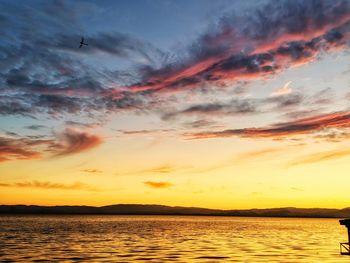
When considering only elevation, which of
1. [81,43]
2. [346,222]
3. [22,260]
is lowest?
[22,260]

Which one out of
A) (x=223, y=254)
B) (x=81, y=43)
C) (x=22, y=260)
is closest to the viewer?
(x=81, y=43)

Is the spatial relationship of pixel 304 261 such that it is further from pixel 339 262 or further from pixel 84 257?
pixel 84 257

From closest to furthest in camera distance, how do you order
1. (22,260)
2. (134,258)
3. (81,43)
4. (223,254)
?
(81,43) < (22,260) < (134,258) < (223,254)

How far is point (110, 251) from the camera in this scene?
57062 mm

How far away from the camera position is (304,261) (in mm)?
47656

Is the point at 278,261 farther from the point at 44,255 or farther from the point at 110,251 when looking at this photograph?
the point at 44,255

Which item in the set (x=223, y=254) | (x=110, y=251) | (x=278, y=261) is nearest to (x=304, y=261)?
(x=278, y=261)

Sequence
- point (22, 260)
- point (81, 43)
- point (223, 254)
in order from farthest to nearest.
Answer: point (223, 254)
point (22, 260)
point (81, 43)

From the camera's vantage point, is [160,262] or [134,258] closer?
[160,262]

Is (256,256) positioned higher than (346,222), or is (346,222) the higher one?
(346,222)

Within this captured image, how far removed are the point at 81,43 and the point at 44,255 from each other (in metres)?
25.8

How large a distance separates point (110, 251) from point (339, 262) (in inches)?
1113

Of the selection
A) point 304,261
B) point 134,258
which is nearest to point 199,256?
point 134,258

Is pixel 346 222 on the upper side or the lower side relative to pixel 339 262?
upper
